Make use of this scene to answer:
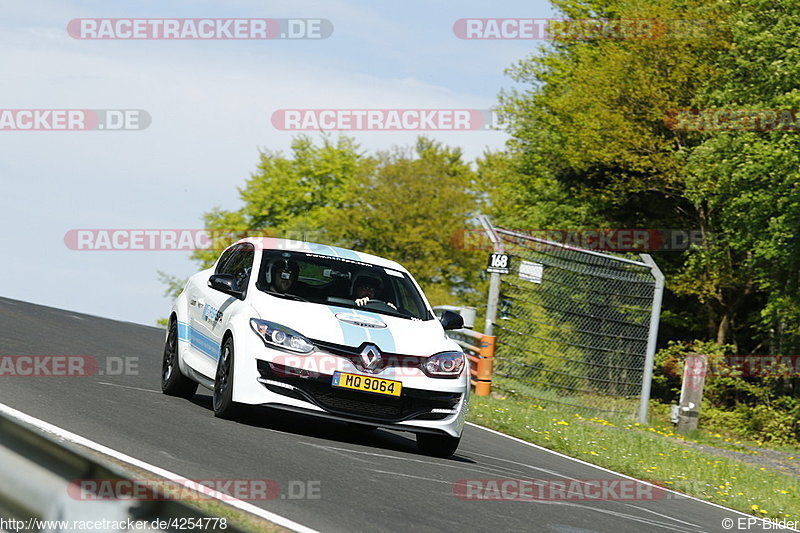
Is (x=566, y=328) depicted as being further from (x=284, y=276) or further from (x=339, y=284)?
(x=284, y=276)

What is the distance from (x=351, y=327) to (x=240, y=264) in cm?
220

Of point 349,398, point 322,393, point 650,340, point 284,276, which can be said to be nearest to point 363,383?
point 349,398

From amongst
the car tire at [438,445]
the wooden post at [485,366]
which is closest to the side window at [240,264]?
the car tire at [438,445]

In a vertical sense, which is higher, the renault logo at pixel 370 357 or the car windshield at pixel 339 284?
the car windshield at pixel 339 284

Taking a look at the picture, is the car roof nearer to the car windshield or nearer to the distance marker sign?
the car windshield

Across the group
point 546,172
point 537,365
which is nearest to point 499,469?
point 537,365

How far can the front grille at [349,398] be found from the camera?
389 inches

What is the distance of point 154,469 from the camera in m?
7.45

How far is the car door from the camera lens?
430 inches

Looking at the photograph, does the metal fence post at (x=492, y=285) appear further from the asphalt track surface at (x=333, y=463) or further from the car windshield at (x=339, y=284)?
the car windshield at (x=339, y=284)

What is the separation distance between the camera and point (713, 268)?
3862 cm

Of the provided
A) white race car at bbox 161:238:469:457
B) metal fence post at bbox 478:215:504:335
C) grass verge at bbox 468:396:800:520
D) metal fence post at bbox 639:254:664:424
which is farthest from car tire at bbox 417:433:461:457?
metal fence post at bbox 639:254:664:424

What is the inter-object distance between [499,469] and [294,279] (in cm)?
252

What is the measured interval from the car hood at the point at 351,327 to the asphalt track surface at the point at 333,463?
90 centimetres
